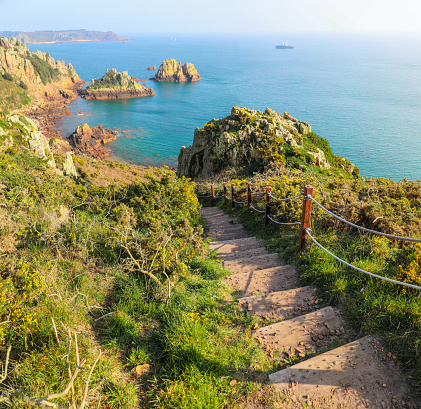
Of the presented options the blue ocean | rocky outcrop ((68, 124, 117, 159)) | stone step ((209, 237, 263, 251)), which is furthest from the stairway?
rocky outcrop ((68, 124, 117, 159))

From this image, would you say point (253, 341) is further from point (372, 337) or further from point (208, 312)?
point (372, 337)

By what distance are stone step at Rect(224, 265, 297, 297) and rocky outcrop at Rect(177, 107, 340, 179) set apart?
11.5 m

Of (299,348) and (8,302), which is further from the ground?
(8,302)

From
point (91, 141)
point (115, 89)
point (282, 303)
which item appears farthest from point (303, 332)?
point (115, 89)

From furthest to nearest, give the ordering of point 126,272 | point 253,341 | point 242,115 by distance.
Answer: point 242,115 → point 126,272 → point 253,341

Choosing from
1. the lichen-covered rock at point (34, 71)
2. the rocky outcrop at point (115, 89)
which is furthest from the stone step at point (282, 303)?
the lichen-covered rock at point (34, 71)

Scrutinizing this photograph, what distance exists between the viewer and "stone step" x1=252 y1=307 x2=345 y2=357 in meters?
3.80

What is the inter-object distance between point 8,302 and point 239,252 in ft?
15.8

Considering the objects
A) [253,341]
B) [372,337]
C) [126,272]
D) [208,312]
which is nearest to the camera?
[372,337]

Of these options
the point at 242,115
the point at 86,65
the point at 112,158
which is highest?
the point at 86,65

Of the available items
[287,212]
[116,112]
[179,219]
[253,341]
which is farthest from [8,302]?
[116,112]

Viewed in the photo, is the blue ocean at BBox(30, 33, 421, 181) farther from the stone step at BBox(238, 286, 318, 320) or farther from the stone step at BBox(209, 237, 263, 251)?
the stone step at BBox(238, 286, 318, 320)

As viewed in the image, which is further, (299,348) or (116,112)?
(116,112)

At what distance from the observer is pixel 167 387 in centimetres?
320
